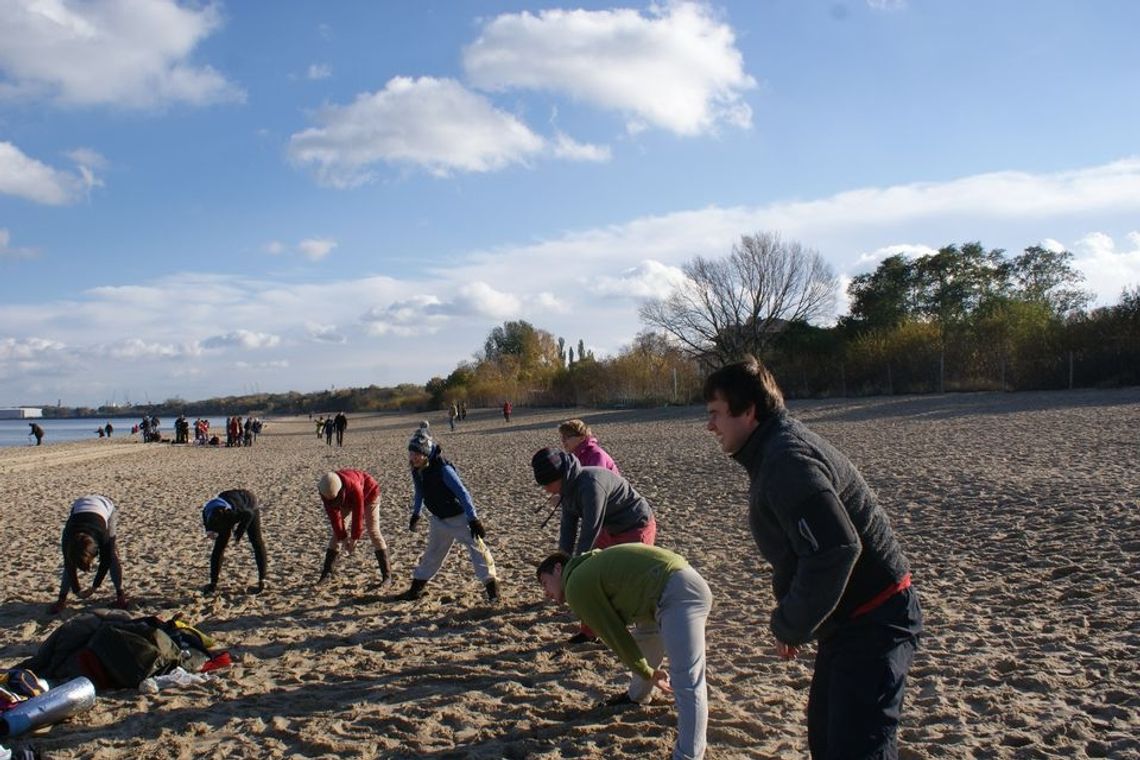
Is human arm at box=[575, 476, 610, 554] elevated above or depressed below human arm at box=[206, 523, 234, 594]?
above

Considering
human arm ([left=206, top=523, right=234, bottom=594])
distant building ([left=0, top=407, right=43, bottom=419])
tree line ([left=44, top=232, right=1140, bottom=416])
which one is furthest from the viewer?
distant building ([left=0, top=407, right=43, bottom=419])

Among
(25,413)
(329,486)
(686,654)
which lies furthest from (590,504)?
(25,413)

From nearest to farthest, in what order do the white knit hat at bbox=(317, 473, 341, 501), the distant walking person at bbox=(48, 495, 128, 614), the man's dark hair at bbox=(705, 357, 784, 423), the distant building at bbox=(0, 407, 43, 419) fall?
the man's dark hair at bbox=(705, 357, 784, 423), the distant walking person at bbox=(48, 495, 128, 614), the white knit hat at bbox=(317, 473, 341, 501), the distant building at bbox=(0, 407, 43, 419)

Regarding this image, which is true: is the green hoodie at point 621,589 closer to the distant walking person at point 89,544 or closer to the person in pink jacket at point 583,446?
the person in pink jacket at point 583,446

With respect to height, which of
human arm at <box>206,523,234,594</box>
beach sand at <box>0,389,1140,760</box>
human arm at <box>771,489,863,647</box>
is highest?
human arm at <box>771,489,863,647</box>

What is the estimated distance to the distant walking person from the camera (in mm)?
7742

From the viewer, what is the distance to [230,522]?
8570 mm

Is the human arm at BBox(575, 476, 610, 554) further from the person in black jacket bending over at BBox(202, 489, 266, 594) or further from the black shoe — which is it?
the person in black jacket bending over at BBox(202, 489, 266, 594)

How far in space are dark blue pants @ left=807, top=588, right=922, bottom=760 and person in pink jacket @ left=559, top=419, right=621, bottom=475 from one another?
3839mm

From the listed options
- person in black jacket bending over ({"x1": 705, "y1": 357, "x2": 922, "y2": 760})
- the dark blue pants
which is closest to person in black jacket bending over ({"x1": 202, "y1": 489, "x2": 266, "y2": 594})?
person in black jacket bending over ({"x1": 705, "y1": 357, "x2": 922, "y2": 760})

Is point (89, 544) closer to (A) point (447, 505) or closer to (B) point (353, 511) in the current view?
(B) point (353, 511)

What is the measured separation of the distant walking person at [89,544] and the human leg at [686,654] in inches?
241

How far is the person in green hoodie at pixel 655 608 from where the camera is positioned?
12.6 ft

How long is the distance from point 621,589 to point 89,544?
5886 mm
